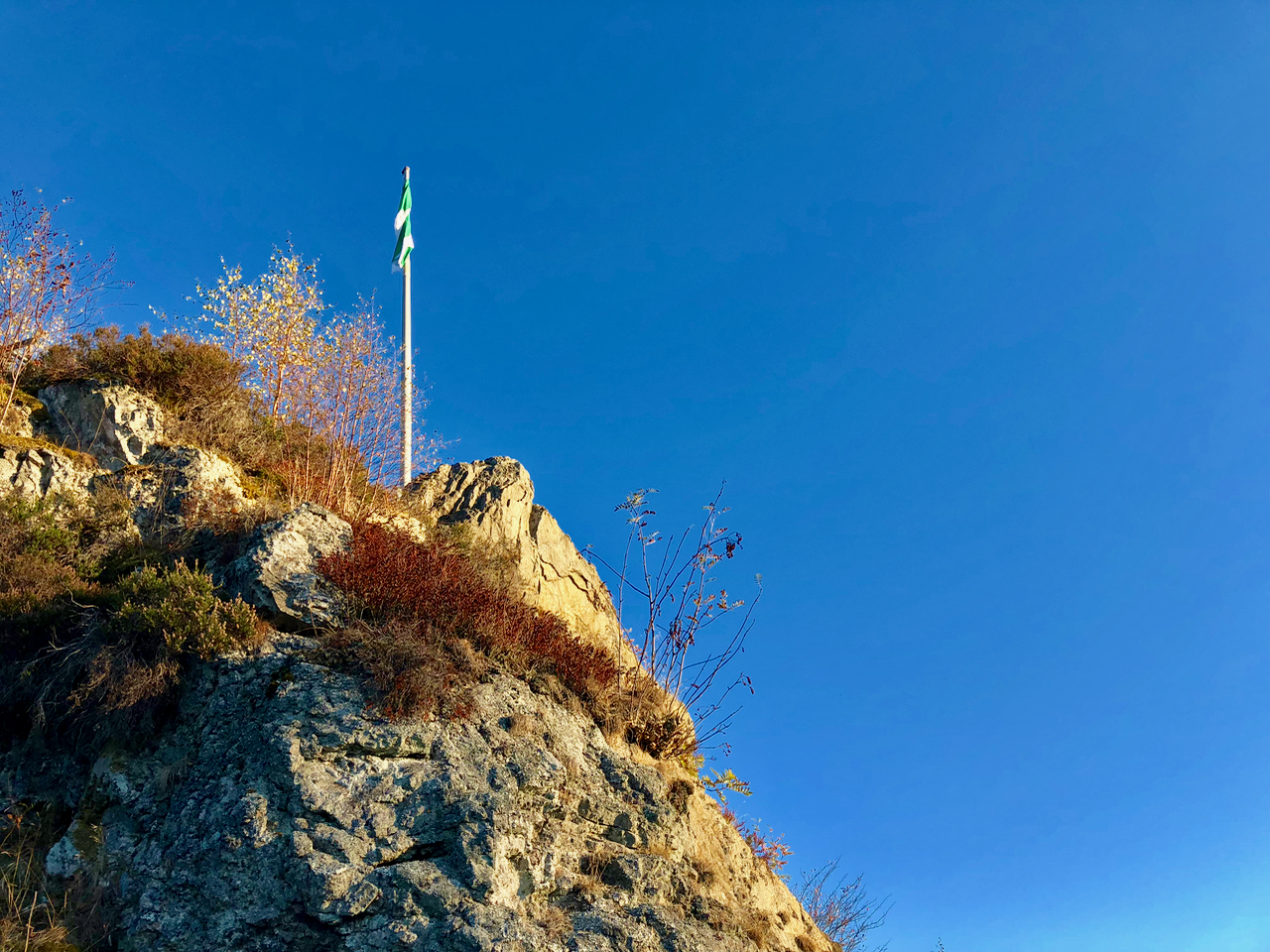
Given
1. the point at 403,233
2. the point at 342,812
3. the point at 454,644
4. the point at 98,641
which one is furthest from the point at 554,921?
the point at 403,233

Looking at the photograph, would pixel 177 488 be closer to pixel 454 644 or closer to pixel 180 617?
pixel 180 617

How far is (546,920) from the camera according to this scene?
7.77 metres

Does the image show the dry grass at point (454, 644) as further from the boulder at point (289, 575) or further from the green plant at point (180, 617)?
the green plant at point (180, 617)

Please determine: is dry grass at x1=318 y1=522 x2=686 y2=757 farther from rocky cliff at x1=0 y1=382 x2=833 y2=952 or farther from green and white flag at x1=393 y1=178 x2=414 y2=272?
green and white flag at x1=393 y1=178 x2=414 y2=272

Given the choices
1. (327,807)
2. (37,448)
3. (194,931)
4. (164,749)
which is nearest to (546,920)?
(327,807)

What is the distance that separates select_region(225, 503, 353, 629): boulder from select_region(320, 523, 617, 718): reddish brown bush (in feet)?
0.69

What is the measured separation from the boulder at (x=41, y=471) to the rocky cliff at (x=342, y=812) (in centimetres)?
2

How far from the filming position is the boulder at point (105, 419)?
1196cm

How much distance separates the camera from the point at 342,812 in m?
7.73

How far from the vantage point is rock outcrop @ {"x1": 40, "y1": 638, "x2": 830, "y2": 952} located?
722cm

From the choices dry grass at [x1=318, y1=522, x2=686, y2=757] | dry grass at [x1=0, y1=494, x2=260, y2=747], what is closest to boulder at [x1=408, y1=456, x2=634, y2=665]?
dry grass at [x1=318, y1=522, x2=686, y2=757]

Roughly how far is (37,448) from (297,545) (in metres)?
4.06

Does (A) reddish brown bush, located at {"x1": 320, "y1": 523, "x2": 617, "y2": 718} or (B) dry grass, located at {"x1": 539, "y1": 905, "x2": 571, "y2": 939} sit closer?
(B) dry grass, located at {"x1": 539, "y1": 905, "x2": 571, "y2": 939}

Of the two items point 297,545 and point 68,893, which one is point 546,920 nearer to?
point 68,893
